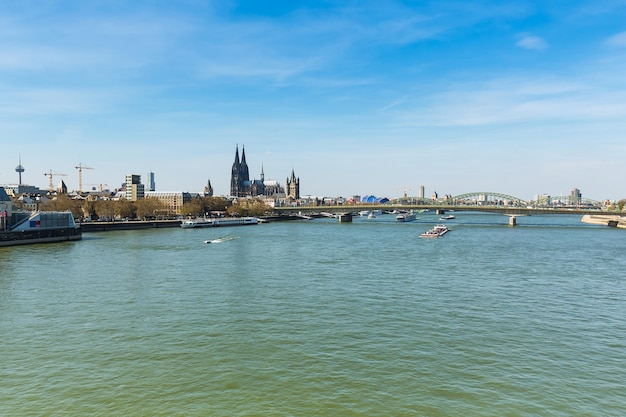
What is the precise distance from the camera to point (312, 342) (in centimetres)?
1527

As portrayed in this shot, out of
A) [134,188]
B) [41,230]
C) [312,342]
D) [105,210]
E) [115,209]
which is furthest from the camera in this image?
[134,188]

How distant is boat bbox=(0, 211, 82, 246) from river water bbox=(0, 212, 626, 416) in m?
21.1

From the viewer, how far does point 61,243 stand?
173ft

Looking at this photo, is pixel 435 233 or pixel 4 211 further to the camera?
pixel 435 233

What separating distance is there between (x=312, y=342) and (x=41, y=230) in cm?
4922

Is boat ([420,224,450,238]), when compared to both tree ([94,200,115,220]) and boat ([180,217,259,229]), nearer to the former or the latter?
boat ([180,217,259,229])

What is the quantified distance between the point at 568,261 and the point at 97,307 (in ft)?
113

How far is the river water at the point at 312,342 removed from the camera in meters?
11.1

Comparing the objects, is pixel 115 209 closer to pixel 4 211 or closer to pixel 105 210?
pixel 105 210

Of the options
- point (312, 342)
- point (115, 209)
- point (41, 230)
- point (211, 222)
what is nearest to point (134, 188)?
point (115, 209)

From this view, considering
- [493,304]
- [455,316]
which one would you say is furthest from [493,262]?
[455,316]

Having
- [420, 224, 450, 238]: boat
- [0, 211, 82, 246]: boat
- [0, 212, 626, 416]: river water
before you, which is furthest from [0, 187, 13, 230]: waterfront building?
[420, 224, 450, 238]: boat

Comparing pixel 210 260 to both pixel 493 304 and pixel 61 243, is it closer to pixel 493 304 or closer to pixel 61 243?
pixel 493 304

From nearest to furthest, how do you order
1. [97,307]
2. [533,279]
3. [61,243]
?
[97,307]
[533,279]
[61,243]
